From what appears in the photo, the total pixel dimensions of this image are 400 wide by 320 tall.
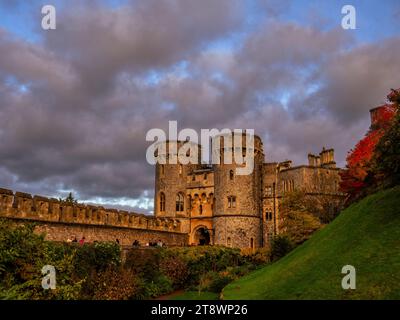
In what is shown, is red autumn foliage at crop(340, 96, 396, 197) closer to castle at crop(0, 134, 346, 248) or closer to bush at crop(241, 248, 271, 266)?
bush at crop(241, 248, 271, 266)

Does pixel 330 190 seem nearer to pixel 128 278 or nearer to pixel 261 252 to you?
pixel 261 252

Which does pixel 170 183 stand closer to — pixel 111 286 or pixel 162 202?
pixel 162 202

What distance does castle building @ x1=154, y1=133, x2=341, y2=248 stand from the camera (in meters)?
42.0

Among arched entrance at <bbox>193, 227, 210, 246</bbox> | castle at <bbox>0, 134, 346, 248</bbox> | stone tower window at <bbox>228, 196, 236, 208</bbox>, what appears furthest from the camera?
arched entrance at <bbox>193, 227, 210, 246</bbox>

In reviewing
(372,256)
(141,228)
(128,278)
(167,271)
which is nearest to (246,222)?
(141,228)

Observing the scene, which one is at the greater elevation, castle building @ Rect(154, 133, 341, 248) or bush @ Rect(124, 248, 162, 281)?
castle building @ Rect(154, 133, 341, 248)

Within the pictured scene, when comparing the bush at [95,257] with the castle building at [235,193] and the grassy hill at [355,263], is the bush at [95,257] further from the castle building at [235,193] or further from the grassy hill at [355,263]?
the castle building at [235,193]

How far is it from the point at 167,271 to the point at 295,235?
12471mm

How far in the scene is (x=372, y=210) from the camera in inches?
642

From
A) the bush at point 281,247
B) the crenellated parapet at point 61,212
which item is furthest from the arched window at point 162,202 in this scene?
the bush at point 281,247

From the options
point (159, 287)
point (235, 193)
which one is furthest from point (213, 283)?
point (235, 193)

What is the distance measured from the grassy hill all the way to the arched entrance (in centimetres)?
2704

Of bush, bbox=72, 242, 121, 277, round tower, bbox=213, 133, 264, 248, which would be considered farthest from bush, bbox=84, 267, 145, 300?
round tower, bbox=213, 133, 264, 248

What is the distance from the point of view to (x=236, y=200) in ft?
138
